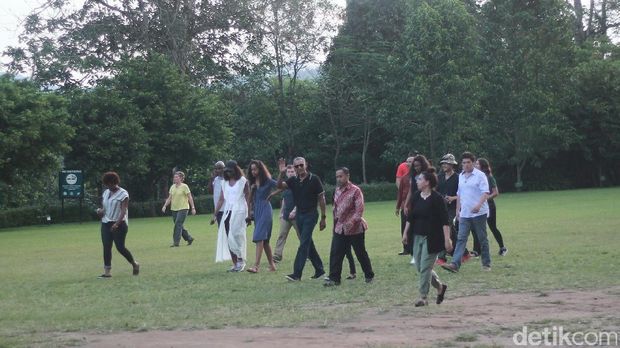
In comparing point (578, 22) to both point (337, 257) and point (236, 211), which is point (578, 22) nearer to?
point (236, 211)

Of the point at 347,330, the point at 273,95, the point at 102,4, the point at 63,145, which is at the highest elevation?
the point at 102,4

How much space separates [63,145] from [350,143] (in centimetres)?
2920

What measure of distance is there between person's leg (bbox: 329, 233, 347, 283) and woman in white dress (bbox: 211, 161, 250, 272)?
3.00m

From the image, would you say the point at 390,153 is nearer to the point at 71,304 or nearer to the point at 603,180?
the point at 603,180

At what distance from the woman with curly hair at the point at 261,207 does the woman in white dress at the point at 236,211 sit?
0.74 feet

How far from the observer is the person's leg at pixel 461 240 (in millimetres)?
14531

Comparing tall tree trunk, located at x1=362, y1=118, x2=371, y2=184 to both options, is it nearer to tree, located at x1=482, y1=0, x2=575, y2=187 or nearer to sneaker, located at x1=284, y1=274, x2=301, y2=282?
tree, located at x1=482, y1=0, x2=575, y2=187

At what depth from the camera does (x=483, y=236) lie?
14.8m

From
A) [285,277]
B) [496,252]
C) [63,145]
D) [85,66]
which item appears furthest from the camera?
[85,66]

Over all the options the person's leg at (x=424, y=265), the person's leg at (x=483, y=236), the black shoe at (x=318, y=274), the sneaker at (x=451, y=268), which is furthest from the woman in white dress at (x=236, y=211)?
the person's leg at (x=424, y=265)

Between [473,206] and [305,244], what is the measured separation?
9.02 feet

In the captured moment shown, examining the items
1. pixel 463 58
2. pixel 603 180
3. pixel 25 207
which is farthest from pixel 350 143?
pixel 25 207

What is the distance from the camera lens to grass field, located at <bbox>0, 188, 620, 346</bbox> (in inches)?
416

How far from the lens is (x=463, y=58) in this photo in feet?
189
